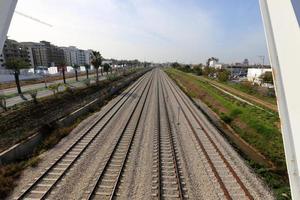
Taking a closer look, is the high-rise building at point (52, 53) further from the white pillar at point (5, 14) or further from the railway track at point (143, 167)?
the white pillar at point (5, 14)

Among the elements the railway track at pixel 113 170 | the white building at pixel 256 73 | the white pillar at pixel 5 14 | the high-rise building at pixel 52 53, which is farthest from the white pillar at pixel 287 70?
the high-rise building at pixel 52 53

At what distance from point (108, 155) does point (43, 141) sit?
626 centimetres

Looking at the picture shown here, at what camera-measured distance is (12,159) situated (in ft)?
45.3

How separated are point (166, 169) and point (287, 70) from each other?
1188cm

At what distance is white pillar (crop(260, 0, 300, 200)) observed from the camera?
4.91ft

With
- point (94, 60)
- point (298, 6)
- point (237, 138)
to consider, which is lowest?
point (237, 138)

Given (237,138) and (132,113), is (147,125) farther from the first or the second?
(237,138)

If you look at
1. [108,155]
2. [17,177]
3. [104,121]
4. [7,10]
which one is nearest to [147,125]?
[104,121]

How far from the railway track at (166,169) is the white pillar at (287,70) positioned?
9.35 metres

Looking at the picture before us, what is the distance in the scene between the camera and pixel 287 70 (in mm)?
1562

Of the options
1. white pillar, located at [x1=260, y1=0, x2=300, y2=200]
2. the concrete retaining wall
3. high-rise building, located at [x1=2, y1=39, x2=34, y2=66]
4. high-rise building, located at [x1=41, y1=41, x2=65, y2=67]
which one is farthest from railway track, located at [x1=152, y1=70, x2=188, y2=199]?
high-rise building, located at [x1=41, y1=41, x2=65, y2=67]

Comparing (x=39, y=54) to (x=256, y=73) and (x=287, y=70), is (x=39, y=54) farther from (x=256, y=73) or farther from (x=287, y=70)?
(x=287, y=70)

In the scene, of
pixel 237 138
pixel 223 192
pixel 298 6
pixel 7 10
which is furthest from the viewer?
pixel 237 138

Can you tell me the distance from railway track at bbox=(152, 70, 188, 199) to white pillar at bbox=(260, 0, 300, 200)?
935 cm
